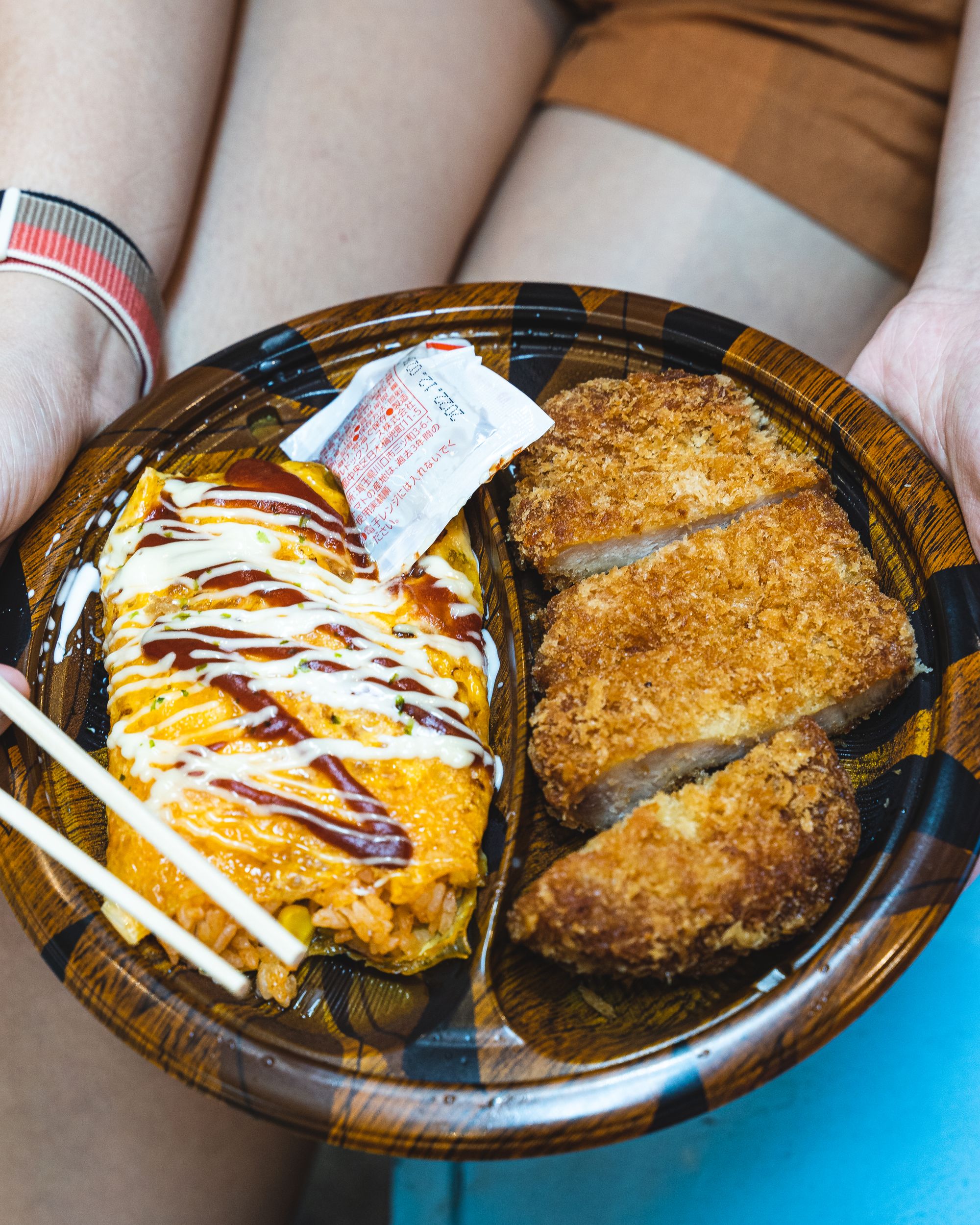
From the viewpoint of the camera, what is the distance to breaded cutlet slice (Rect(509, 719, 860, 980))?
1.25 m

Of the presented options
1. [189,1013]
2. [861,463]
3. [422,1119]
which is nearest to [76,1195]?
[189,1013]

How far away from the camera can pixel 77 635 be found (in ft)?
5.16

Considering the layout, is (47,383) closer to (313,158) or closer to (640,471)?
(313,158)

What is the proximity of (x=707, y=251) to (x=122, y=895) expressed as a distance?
2032mm

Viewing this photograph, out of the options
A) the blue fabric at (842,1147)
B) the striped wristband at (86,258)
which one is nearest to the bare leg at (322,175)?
the striped wristband at (86,258)

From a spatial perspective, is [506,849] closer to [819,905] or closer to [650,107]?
[819,905]

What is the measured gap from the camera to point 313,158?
7.44 feet

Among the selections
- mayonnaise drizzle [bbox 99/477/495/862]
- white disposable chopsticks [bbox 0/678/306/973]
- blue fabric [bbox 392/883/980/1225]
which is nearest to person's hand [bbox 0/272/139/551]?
mayonnaise drizzle [bbox 99/477/495/862]

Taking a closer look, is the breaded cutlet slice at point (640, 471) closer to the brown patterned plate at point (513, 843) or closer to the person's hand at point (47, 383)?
the brown patterned plate at point (513, 843)

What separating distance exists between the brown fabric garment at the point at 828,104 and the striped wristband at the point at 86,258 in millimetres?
1438

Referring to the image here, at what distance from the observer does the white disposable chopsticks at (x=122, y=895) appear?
1.14m

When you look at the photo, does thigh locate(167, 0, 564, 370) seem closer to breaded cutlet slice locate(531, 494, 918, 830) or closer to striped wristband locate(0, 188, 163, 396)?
striped wristband locate(0, 188, 163, 396)

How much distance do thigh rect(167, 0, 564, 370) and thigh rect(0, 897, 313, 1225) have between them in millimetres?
1642

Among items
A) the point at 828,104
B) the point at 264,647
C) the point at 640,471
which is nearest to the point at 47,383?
the point at 264,647
